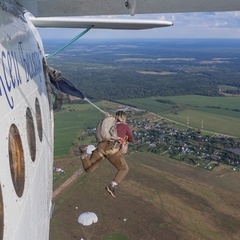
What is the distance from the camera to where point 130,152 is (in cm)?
4572

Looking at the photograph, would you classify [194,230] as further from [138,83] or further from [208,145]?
[138,83]

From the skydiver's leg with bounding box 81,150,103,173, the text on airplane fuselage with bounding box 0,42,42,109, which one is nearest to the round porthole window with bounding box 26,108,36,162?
the text on airplane fuselage with bounding box 0,42,42,109

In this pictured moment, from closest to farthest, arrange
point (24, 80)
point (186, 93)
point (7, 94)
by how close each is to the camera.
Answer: point (7, 94), point (24, 80), point (186, 93)

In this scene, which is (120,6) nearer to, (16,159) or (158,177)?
(16,159)

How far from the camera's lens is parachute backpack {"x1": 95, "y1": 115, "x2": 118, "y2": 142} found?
16.4ft

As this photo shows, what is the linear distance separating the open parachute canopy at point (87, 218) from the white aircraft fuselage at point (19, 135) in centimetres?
2294

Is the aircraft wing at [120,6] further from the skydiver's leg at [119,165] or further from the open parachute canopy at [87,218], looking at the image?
the open parachute canopy at [87,218]

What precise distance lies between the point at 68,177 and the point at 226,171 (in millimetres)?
19975

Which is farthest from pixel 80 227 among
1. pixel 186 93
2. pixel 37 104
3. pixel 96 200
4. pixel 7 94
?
pixel 186 93

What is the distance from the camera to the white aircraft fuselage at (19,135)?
2.82 m

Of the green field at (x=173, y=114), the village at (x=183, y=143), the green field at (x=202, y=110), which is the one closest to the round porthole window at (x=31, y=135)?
the green field at (x=173, y=114)

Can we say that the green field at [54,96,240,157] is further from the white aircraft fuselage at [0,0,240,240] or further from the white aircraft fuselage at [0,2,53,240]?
the white aircraft fuselage at [0,2,53,240]

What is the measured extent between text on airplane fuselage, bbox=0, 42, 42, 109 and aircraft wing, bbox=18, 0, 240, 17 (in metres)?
0.72

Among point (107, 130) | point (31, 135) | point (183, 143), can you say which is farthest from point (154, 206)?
point (31, 135)
